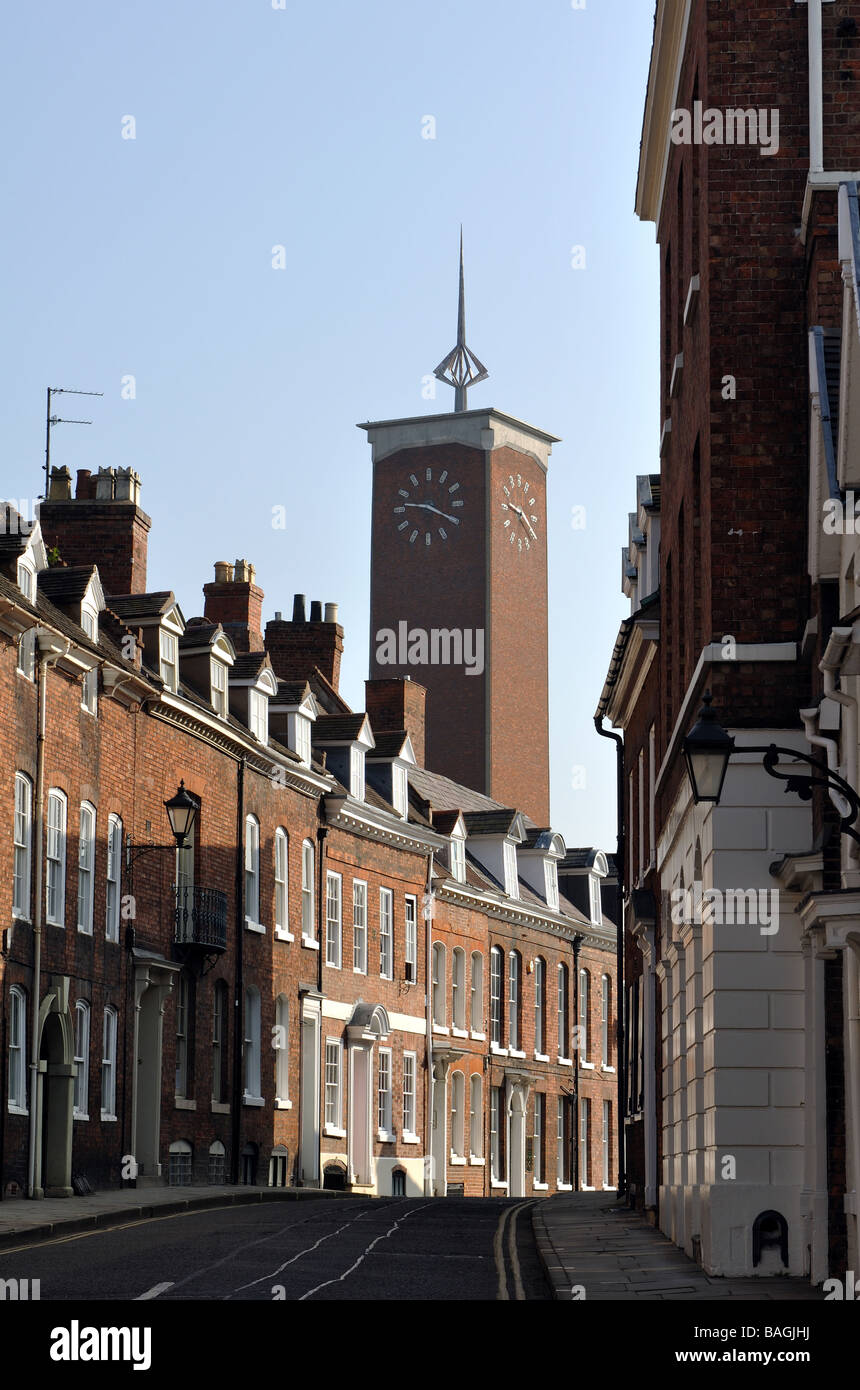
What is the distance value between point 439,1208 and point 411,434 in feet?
160

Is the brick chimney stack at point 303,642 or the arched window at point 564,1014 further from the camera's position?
A: the arched window at point 564,1014

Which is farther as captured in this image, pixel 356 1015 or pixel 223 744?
pixel 356 1015

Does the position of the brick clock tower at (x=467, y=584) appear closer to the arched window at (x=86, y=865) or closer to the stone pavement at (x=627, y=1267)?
the arched window at (x=86, y=865)

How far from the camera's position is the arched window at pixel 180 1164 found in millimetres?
36781

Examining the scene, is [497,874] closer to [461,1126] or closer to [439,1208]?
[461,1126]

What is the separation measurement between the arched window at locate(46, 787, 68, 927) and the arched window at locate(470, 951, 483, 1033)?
967 inches

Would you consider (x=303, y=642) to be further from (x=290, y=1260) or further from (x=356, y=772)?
(x=290, y=1260)

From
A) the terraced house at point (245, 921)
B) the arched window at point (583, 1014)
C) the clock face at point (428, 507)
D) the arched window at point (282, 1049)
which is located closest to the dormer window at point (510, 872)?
the terraced house at point (245, 921)

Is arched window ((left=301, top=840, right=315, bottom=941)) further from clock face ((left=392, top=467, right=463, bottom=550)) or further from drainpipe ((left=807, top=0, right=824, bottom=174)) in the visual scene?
clock face ((left=392, top=467, right=463, bottom=550))

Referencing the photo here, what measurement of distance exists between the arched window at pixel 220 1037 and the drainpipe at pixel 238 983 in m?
0.23

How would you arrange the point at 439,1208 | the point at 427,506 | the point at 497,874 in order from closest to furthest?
the point at 439,1208 → the point at 497,874 → the point at 427,506

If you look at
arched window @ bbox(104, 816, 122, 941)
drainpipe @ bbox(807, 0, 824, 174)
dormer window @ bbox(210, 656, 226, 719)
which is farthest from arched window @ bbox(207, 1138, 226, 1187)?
drainpipe @ bbox(807, 0, 824, 174)

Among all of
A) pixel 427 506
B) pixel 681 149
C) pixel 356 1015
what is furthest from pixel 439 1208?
pixel 427 506
